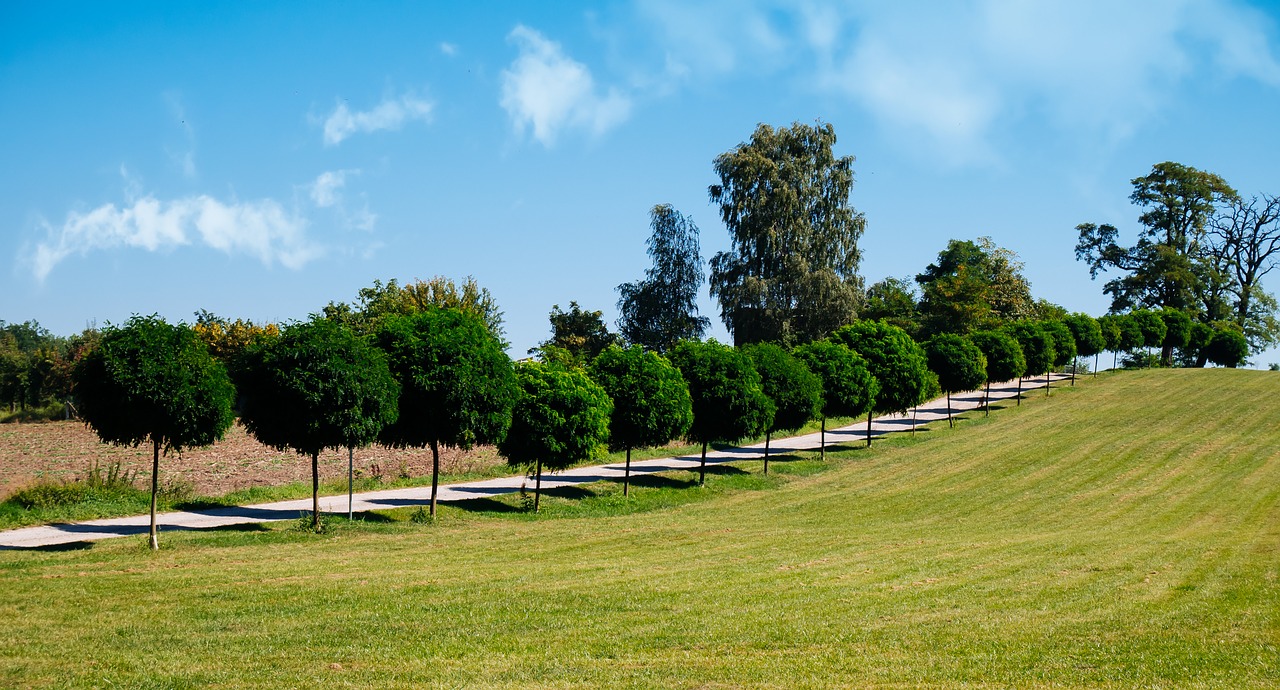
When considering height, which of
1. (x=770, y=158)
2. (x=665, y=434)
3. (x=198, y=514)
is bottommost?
(x=198, y=514)

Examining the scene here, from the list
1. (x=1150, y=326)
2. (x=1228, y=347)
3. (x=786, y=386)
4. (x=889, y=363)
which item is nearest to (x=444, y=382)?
(x=786, y=386)

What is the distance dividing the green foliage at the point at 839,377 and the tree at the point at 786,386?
→ 2.60 meters

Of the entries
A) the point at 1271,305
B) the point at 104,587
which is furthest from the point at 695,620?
the point at 1271,305

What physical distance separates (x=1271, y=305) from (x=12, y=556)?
348 feet

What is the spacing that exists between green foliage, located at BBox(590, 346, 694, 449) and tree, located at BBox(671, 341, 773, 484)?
6.58 feet

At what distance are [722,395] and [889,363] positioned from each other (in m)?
16.7

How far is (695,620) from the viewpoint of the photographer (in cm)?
1555

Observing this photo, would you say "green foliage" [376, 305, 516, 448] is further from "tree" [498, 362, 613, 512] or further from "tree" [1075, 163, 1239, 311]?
"tree" [1075, 163, 1239, 311]

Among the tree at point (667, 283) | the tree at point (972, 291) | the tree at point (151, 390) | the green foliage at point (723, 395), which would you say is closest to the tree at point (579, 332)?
the tree at point (667, 283)

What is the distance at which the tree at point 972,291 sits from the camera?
284 ft

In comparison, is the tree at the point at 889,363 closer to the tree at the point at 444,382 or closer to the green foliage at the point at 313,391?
the tree at the point at 444,382

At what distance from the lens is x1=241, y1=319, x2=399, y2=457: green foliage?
2588 centimetres

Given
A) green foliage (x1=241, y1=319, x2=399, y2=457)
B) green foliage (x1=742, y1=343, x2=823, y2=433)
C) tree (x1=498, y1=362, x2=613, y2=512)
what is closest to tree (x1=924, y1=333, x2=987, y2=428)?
green foliage (x1=742, y1=343, x2=823, y2=433)

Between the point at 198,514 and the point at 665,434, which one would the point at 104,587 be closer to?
the point at 198,514
